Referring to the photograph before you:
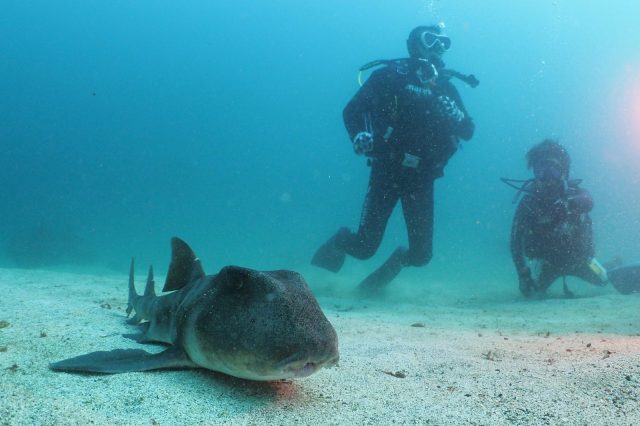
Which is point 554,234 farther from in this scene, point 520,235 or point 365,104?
point 365,104

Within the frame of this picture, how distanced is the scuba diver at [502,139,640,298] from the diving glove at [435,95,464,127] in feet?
8.34

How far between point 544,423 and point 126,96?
540 ft

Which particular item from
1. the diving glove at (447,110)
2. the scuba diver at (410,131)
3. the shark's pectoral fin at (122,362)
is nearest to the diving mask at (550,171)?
the scuba diver at (410,131)

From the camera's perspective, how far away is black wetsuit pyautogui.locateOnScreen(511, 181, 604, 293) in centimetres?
949

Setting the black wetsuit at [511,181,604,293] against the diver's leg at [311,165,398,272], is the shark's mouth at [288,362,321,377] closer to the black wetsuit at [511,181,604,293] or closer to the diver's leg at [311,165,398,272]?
the diver's leg at [311,165,398,272]

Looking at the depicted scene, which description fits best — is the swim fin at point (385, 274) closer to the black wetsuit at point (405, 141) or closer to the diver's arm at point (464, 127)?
the black wetsuit at point (405, 141)

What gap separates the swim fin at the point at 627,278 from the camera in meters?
9.44

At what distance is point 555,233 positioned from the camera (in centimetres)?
954

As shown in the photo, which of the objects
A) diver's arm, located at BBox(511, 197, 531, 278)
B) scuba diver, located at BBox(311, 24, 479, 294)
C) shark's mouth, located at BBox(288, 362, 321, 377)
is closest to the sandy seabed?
shark's mouth, located at BBox(288, 362, 321, 377)

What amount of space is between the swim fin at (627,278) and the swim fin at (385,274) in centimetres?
537

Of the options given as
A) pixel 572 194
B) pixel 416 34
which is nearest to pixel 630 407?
pixel 572 194

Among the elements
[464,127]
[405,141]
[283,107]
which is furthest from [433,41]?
[283,107]

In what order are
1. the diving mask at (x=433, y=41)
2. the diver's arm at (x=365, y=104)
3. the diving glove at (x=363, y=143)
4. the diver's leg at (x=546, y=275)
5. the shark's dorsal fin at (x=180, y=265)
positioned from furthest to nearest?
the diving mask at (x=433, y=41), the diver's leg at (x=546, y=275), the diver's arm at (x=365, y=104), the diving glove at (x=363, y=143), the shark's dorsal fin at (x=180, y=265)

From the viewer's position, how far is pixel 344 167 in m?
155
